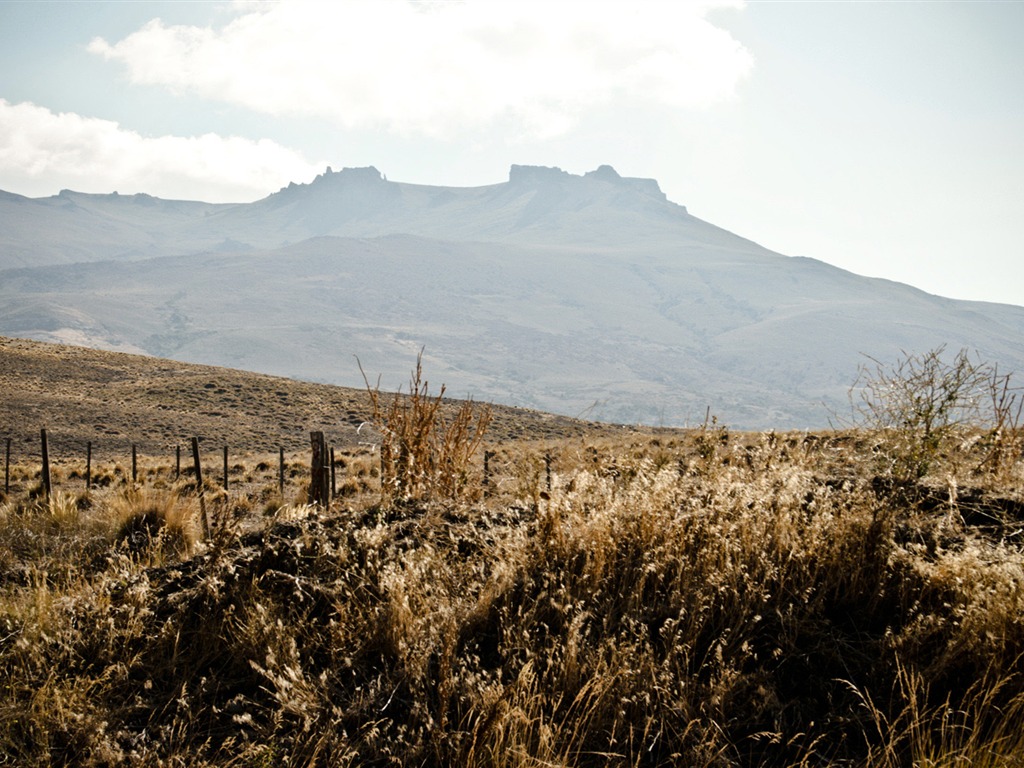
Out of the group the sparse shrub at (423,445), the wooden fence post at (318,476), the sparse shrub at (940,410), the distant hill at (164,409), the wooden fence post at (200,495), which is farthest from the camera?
the distant hill at (164,409)

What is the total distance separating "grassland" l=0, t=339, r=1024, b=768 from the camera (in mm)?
2719

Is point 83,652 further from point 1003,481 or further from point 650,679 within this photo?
→ point 1003,481

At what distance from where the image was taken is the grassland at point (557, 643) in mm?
2719

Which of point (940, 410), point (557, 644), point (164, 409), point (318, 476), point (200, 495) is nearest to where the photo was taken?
point (557, 644)

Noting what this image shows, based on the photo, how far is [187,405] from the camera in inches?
1556

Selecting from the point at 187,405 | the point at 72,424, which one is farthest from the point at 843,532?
the point at 187,405

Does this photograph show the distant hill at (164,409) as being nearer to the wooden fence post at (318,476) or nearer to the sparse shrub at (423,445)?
the wooden fence post at (318,476)

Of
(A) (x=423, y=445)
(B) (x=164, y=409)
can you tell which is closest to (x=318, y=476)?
(A) (x=423, y=445)

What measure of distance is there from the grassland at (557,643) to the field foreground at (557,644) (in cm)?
2

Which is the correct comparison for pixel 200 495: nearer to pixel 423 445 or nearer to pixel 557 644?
pixel 423 445

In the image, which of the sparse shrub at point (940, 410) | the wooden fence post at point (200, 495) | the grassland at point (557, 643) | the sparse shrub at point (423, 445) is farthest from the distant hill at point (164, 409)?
the grassland at point (557, 643)

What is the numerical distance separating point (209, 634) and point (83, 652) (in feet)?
1.89

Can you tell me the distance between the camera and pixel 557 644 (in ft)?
9.89

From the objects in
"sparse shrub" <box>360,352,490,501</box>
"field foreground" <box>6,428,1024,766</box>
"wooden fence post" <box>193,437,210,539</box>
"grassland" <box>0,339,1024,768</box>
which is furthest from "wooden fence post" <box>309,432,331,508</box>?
"field foreground" <box>6,428,1024,766</box>
